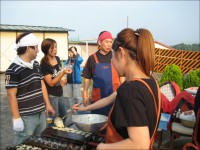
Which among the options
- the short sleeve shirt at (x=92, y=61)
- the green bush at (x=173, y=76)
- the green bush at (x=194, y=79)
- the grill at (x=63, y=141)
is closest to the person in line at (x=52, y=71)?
the short sleeve shirt at (x=92, y=61)

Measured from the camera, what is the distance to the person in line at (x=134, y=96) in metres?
1.34

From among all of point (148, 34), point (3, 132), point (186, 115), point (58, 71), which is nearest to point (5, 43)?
point (3, 132)

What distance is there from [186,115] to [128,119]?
2.84 m

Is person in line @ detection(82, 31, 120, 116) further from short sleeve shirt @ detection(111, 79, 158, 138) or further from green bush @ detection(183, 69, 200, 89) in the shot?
green bush @ detection(183, 69, 200, 89)

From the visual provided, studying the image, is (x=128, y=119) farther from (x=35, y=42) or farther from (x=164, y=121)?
(x=164, y=121)

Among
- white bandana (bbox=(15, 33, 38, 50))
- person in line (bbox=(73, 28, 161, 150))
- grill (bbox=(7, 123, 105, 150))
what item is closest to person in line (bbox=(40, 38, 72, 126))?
white bandana (bbox=(15, 33, 38, 50))

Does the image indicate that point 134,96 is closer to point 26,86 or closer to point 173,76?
point 26,86

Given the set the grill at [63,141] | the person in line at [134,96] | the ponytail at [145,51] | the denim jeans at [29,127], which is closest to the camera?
the person in line at [134,96]

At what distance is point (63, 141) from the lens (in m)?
2.12

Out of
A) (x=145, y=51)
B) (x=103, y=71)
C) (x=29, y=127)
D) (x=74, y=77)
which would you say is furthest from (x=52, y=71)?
(x=74, y=77)

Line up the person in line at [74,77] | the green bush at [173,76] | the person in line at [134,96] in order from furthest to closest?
1. the person in line at [74,77]
2. the green bush at [173,76]
3. the person in line at [134,96]

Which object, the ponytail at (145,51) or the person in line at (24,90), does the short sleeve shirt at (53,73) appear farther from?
the ponytail at (145,51)

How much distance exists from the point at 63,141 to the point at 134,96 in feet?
3.33

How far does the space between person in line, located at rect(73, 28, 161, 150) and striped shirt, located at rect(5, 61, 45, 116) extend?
1.55 metres
